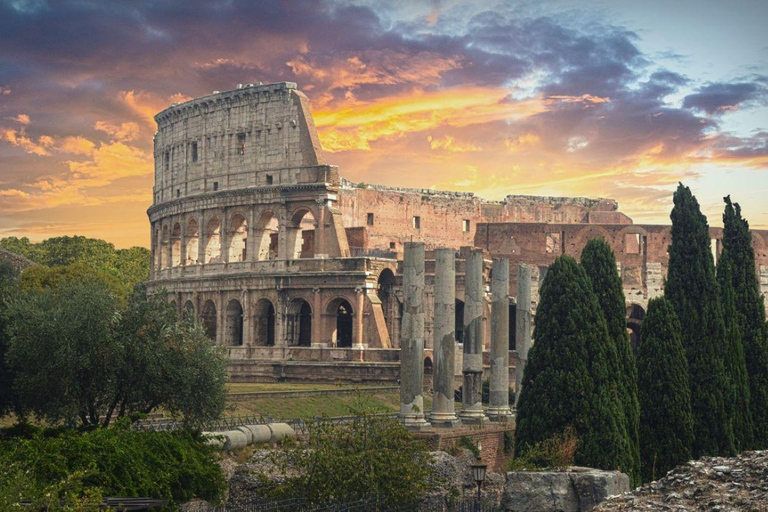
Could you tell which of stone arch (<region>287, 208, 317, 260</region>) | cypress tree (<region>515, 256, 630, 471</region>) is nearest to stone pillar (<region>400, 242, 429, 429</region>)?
cypress tree (<region>515, 256, 630, 471</region>)

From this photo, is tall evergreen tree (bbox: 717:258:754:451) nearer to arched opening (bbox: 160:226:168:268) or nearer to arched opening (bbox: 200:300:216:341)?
arched opening (bbox: 200:300:216:341)

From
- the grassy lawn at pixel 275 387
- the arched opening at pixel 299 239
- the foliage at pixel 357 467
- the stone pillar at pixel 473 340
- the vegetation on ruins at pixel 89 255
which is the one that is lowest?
the foliage at pixel 357 467

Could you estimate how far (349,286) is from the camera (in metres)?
59.6

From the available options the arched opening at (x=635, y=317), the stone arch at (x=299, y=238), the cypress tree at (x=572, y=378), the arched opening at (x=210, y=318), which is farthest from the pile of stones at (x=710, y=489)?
the arched opening at (x=635, y=317)

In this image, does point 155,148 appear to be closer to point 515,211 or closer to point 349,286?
point 349,286

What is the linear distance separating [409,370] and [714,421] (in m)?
9.16

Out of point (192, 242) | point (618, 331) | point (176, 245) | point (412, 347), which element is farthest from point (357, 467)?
point (176, 245)

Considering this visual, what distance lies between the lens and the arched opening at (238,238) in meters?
65.5

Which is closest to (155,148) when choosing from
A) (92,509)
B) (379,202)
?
(379,202)

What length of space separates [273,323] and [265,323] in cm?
59

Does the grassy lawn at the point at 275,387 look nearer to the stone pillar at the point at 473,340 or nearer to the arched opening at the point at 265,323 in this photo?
the stone pillar at the point at 473,340

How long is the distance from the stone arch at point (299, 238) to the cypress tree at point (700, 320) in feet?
93.0

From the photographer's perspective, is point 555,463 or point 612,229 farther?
point 612,229

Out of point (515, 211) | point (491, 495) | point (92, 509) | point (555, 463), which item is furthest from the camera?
point (515, 211)
